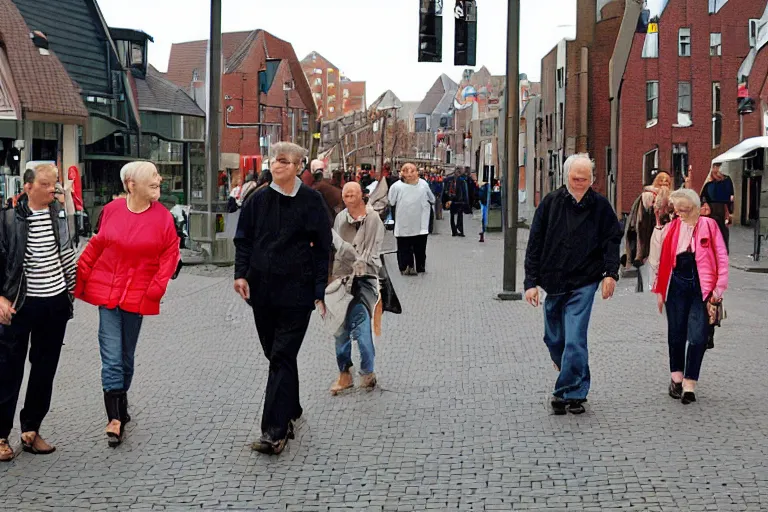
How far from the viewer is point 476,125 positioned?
11100cm

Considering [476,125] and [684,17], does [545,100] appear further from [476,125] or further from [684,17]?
[476,125]

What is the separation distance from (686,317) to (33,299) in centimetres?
425

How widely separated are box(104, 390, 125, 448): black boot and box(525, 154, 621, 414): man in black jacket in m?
2.60

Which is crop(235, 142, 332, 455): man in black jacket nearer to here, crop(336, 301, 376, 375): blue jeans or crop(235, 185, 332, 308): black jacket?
crop(235, 185, 332, 308): black jacket

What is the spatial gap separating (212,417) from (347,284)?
5.05ft

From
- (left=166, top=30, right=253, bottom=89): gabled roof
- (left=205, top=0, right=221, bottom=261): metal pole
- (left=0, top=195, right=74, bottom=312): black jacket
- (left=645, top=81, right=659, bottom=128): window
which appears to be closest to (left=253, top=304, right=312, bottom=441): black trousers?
(left=0, top=195, right=74, bottom=312): black jacket

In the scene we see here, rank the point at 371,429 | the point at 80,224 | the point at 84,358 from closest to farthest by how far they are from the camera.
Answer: the point at 371,429 → the point at 84,358 → the point at 80,224

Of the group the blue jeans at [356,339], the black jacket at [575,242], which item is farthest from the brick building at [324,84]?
the black jacket at [575,242]

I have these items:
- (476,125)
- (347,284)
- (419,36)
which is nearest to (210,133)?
(419,36)

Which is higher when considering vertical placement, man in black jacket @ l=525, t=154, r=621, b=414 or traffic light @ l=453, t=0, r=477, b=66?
traffic light @ l=453, t=0, r=477, b=66

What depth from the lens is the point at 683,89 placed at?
1774 inches

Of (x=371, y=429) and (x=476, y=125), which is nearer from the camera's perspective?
(x=371, y=429)

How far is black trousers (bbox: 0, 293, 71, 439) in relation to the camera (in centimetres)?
690

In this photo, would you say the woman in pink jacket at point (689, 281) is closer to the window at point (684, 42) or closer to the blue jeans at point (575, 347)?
the blue jeans at point (575, 347)
